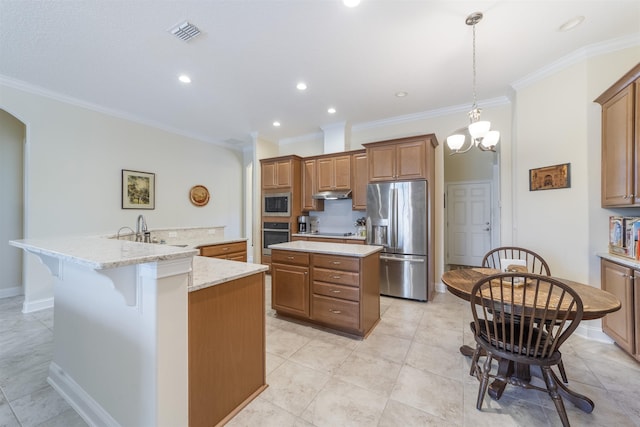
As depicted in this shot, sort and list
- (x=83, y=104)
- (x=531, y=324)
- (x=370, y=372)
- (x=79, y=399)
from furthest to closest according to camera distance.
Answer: (x=83, y=104) → (x=370, y=372) → (x=79, y=399) → (x=531, y=324)

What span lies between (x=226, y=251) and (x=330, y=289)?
1760 millimetres

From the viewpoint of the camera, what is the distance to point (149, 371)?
119 cm

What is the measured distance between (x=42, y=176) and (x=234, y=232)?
3.46 metres

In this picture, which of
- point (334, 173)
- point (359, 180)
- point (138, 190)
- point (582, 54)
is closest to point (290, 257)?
point (359, 180)

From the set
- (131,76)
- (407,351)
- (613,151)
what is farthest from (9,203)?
(613,151)

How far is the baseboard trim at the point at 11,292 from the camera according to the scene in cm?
367

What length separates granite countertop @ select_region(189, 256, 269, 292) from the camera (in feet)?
4.49

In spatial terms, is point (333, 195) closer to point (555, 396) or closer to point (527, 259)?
point (527, 259)

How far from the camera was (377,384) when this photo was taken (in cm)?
187

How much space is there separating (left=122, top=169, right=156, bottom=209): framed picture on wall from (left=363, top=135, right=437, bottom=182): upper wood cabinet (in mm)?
3991

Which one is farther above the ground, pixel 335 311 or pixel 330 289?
pixel 330 289

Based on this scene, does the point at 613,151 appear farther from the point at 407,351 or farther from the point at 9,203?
the point at 9,203

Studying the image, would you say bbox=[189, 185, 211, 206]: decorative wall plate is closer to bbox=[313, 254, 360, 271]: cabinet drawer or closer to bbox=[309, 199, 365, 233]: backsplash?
bbox=[309, 199, 365, 233]: backsplash

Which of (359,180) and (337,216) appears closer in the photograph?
(359,180)
